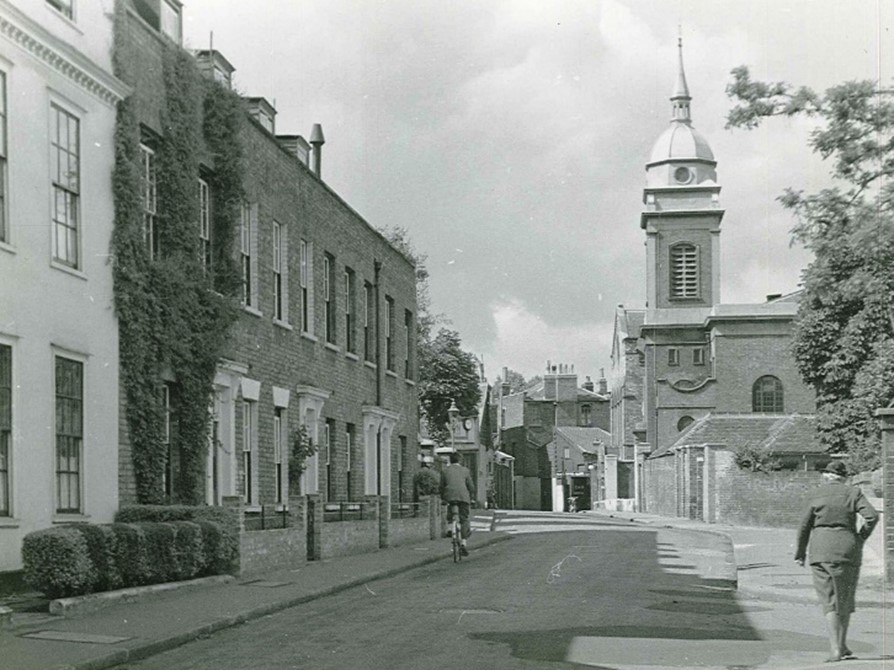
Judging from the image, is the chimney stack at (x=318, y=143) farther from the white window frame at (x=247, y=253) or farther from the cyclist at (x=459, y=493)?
the cyclist at (x=459, y=493)

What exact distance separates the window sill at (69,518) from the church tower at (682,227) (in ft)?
207

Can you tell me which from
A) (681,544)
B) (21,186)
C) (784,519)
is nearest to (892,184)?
(21,186)

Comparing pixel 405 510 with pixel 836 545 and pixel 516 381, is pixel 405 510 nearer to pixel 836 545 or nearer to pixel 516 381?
pixel 836 545

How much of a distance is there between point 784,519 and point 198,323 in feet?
94.9

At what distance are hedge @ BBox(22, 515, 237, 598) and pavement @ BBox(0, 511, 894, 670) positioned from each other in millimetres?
227

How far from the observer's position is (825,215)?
59.6 ft

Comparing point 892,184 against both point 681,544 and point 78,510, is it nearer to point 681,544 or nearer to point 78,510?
point 78,510

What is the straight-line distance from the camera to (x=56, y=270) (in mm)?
14906

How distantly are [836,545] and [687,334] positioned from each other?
6411 centimetres

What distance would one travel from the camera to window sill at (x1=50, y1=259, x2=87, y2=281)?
586 inches

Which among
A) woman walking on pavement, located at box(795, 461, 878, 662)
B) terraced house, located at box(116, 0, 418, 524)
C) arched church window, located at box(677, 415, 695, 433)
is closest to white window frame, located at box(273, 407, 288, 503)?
terraced house, located at box(116, 0, 418, 524)

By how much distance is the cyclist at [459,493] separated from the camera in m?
23.3

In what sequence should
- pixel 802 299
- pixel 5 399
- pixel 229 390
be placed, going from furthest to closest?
pixel 802 299 < pixel 229 390 < pixel 5 399

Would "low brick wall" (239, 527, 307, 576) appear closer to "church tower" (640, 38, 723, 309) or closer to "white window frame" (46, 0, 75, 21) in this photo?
"white window frame" (46, 0, 75, 21)
